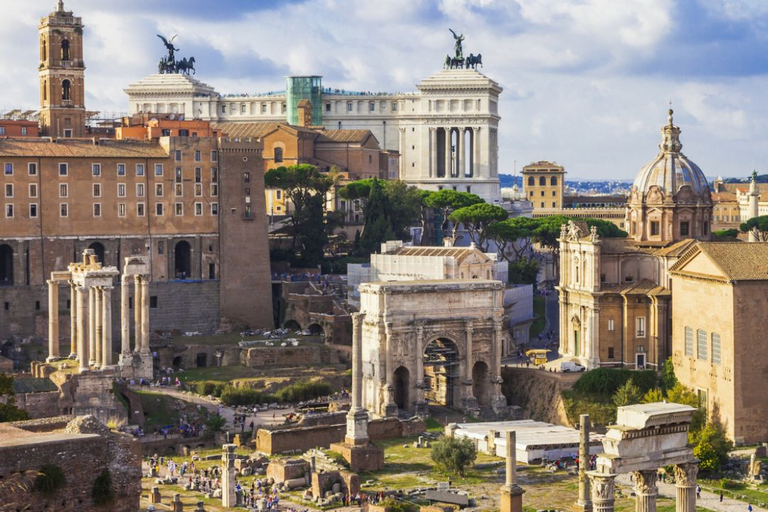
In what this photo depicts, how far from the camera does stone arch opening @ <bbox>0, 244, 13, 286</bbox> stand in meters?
84.1

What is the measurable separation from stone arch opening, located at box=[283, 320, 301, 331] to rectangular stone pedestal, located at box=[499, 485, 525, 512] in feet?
137

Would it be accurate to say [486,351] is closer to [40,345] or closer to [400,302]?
[400,302]

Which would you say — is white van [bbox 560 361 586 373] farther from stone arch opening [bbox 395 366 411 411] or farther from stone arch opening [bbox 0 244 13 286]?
stone arch opening [bbox 0 244 13 286]

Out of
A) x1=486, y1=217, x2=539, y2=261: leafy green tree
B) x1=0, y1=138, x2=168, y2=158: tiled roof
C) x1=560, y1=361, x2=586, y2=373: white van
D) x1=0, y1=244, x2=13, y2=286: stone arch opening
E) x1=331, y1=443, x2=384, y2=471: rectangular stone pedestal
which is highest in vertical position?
x1=0, y1=138, x2=168, y2=158: tiled roof

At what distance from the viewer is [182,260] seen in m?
90.7

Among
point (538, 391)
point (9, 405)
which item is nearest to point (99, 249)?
point (9, 405)

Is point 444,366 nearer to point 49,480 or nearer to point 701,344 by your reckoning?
point 701,344

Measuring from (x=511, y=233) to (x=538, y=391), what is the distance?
29488 mm

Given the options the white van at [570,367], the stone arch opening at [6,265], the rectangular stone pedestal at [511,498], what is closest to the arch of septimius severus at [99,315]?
the stone arch opening at [6,265]

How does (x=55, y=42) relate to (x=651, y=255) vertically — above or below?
above

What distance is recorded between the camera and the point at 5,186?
3292 inches

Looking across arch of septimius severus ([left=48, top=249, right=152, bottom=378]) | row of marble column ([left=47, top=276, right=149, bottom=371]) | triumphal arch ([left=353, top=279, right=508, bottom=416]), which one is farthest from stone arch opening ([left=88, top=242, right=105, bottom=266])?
triumphal arch ([left=353, top=279, right=508, bottom=416])

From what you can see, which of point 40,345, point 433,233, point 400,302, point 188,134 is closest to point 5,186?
point 40,345

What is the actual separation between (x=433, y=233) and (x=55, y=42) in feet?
107
